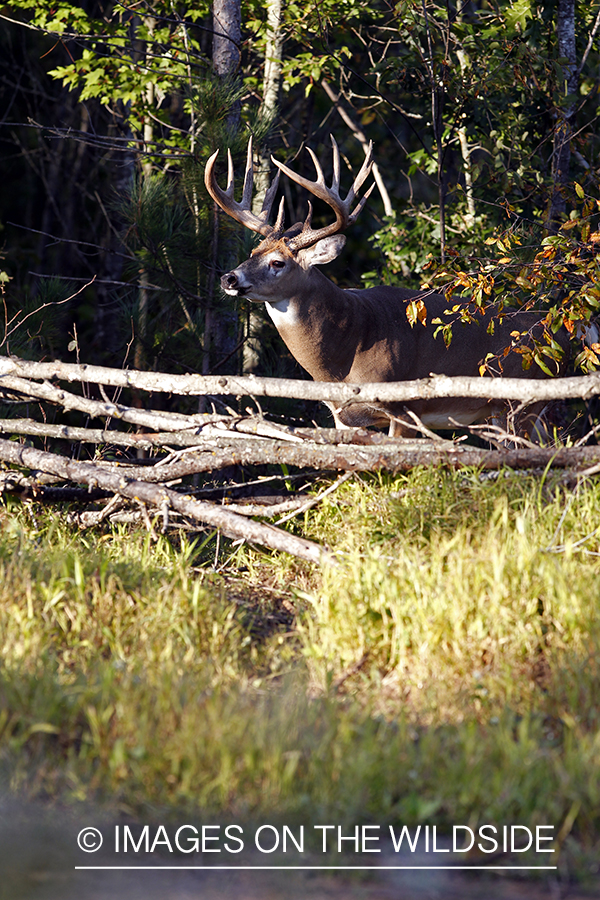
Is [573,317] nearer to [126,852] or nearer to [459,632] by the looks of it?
[459,632]

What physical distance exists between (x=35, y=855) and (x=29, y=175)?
1359cm

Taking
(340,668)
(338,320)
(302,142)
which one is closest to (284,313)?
(338,320)

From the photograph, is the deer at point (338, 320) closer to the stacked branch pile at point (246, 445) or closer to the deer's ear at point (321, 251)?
the deer's ear at point (321, 251)

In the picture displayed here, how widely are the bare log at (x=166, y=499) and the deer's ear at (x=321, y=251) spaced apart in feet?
7.18

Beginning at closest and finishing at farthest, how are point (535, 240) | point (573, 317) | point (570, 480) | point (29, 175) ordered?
point (570, 480)
point (573, 317)
point (535, 240)
point (29, 175)

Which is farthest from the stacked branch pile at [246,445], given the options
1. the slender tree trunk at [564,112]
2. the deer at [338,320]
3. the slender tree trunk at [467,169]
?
the slender tree trunk at [467,169]

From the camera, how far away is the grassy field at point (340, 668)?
→ 2904 millimetres

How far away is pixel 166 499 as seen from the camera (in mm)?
4836

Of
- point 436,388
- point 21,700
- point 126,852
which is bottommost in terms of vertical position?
point 126,852

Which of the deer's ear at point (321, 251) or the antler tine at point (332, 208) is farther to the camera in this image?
the deer's ear at point (321, 251)

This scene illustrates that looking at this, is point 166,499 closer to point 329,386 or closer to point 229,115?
point 329,386

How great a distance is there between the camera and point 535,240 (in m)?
6.78

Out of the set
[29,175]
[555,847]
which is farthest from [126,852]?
[29,175]

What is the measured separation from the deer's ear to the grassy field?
1.96m
